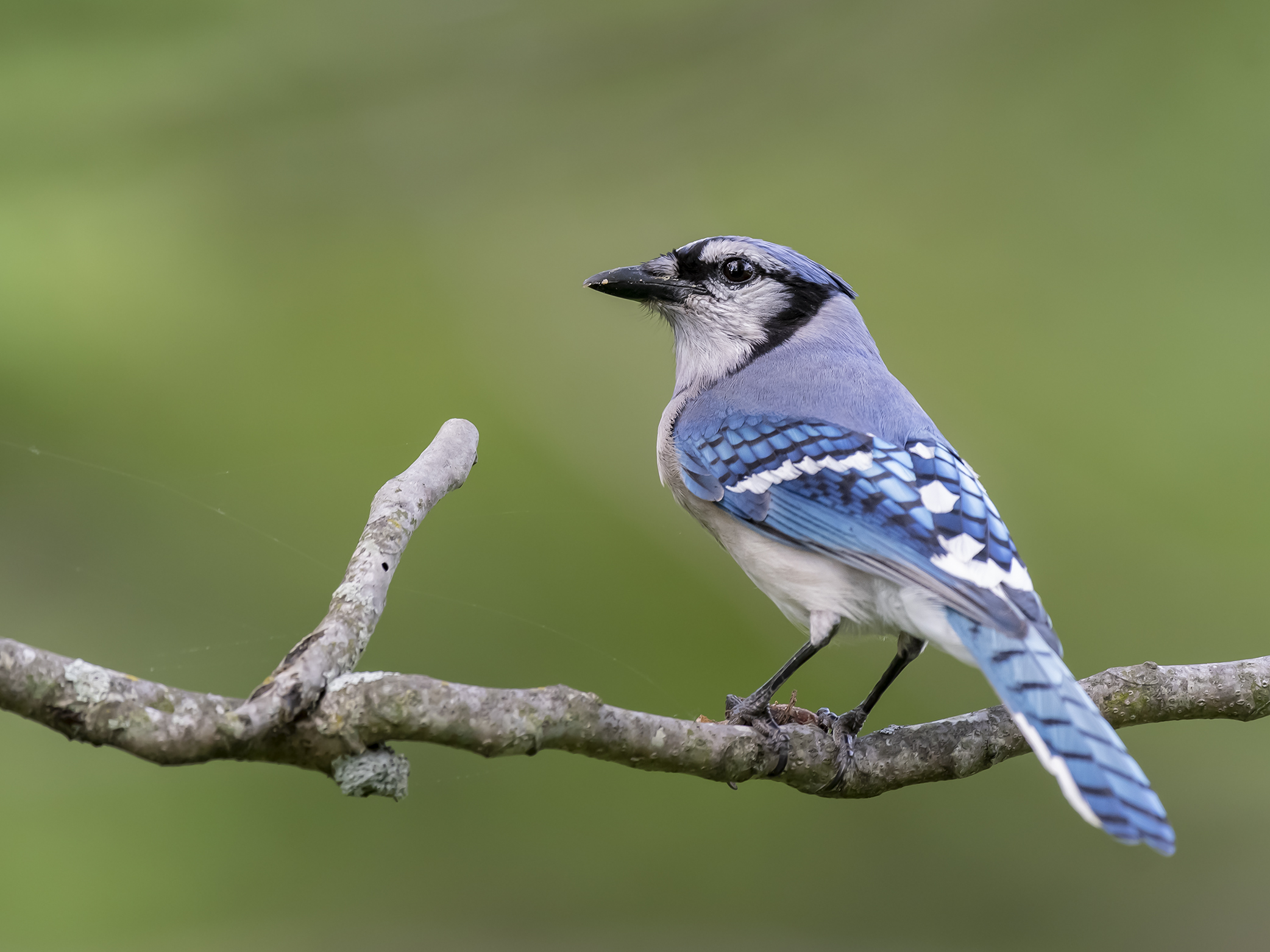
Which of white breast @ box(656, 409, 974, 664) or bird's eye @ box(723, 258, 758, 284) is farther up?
bird's eye @ box(723, 258, 758, 284)

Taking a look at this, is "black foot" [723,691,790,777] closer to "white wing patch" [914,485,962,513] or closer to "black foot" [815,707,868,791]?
"black foot" [815,707,868,791]

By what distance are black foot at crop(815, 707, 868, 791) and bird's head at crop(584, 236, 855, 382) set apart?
0.91m

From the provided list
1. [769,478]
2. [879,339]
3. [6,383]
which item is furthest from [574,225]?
[769,478]

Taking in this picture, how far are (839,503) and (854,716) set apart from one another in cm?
35

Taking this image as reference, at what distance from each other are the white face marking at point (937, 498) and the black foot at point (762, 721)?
0.40m

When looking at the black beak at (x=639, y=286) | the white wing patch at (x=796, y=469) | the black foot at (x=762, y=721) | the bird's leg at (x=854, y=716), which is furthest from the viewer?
the black beak at (x=639, y=286)

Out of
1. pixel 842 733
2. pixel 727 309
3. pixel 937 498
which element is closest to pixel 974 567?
pixel 937 498

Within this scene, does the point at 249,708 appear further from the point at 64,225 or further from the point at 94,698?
the point at 64,225

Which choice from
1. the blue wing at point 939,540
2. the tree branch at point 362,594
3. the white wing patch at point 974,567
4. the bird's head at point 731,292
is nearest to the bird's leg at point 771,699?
the blue wing at point 939,540

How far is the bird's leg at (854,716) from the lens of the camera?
1.60 meters

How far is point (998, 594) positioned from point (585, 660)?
170 centimetres

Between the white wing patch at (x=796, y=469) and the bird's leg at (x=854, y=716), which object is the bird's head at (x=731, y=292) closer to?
the white wing patch at (x=796, y=469)

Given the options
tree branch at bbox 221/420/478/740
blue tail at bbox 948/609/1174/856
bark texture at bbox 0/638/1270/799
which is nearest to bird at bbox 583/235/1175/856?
blue tail at bbox 948/609/1174/856

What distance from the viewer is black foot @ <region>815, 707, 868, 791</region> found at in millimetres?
1597
